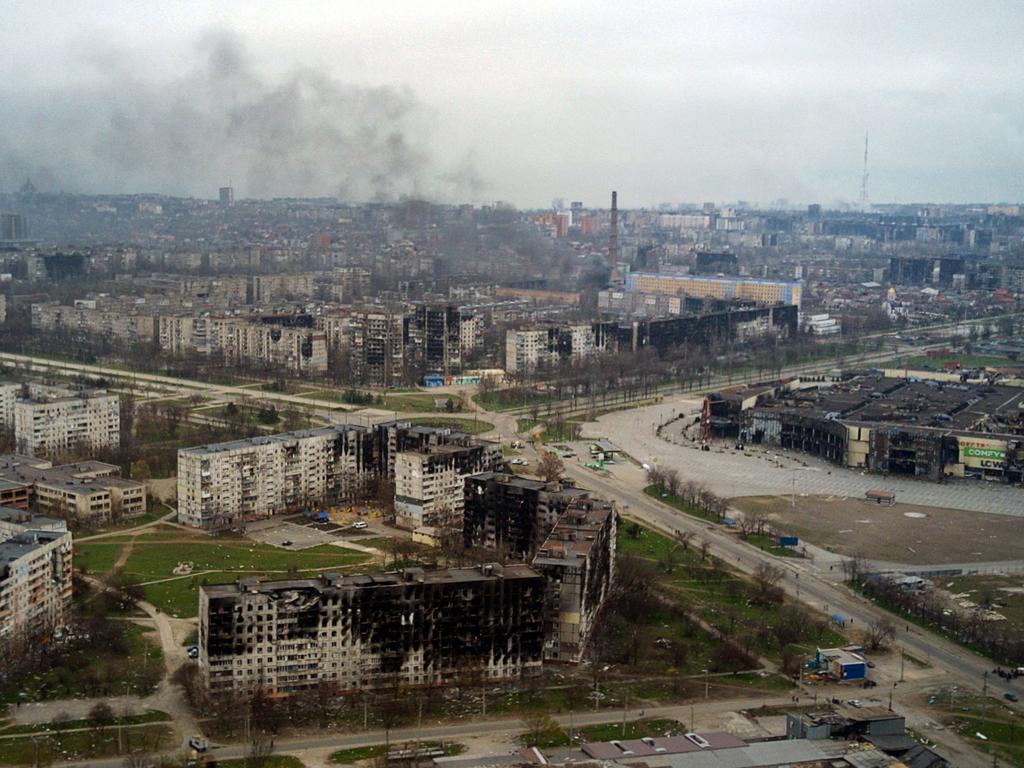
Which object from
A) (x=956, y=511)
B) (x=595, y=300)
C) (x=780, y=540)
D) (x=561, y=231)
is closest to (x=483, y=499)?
(x=780, y=540)

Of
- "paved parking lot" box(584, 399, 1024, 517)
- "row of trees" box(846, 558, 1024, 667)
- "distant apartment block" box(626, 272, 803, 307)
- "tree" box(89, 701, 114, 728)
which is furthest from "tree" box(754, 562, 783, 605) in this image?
"distant apartment block" box(626, 272, 803, 307)

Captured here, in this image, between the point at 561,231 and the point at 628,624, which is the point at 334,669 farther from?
the point at 561,231

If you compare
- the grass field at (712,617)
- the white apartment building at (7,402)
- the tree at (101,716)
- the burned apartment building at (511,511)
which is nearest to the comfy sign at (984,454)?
the grass field at (712,617)

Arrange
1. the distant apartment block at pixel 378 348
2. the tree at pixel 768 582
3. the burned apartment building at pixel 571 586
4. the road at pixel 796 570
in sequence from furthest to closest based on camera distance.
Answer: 1. the distant apartment block at pixel 378 348
2. the tree at pixel 768 582
3. the road at pixel 796 570
4. the burned apartment building at pixel 571 586

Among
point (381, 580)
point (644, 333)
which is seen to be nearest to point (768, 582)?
point (381, 580)

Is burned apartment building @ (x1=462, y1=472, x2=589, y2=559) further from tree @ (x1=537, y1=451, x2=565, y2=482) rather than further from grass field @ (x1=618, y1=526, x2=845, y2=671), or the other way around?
tree @ (x1=537, y1=451, x2=565, y2=482)

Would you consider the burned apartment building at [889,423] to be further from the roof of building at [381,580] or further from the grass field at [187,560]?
the roof of building at [381,580]
